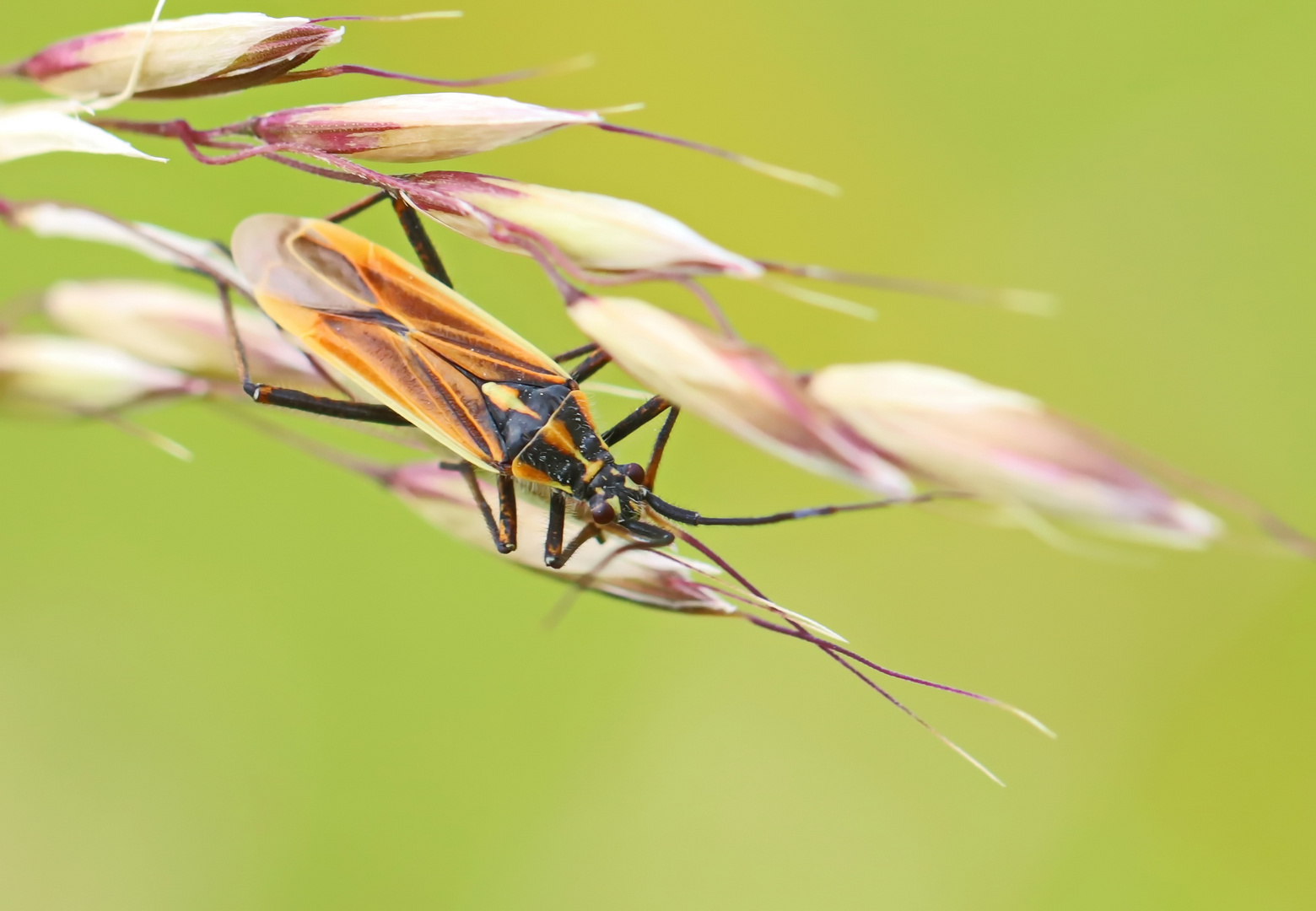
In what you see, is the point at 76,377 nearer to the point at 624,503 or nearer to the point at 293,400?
the point at 293,400

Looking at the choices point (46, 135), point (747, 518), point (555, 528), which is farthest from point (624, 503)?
point (46, 135)

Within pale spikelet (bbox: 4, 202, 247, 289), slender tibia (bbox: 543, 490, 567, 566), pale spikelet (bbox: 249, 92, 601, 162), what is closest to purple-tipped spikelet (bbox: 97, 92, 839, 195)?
pale spikelet (bbox: 249, 92, 601, 162)

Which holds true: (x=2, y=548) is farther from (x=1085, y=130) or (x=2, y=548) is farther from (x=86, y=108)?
(x=1085, y=130)

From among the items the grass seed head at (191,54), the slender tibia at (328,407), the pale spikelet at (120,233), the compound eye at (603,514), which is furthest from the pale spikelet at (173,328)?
the compound eye at (603,514)

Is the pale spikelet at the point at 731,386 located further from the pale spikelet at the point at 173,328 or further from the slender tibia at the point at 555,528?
the pale spikelet at the point at 173,328

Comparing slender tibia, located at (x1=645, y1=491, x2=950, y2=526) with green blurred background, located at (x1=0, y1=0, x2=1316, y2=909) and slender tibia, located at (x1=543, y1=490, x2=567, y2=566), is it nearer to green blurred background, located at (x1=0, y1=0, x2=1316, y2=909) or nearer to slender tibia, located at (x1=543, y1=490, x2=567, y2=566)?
slender tibia, located at (x1=543, y1=490, x2=567, y2=566)

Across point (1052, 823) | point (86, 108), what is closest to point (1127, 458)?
point (86, 108)
